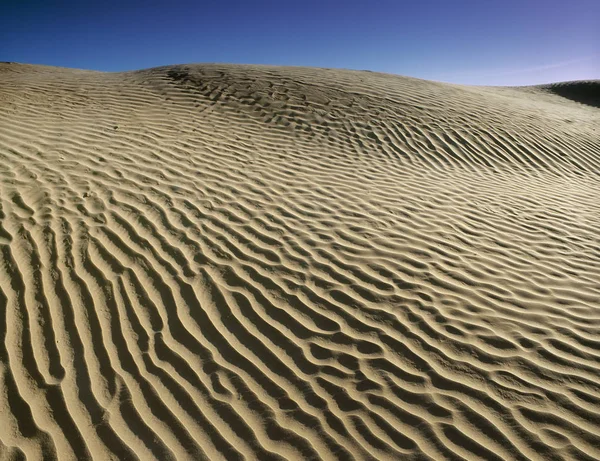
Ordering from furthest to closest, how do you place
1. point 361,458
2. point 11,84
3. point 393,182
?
1. point 11,84
2. point 393,182
3. point 361,458

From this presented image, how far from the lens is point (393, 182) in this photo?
19.6 ft

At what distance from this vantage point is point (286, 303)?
339 centimetres

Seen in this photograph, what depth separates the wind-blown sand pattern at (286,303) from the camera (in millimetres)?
2430

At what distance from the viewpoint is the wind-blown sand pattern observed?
95.7 inches

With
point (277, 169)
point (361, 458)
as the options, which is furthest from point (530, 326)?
point (277, 169)

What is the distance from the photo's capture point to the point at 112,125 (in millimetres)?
7414

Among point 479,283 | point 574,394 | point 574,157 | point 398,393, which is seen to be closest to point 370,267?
point 479,283

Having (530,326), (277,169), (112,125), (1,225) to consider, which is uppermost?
(112,125)

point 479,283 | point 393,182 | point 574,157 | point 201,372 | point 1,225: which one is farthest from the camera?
point 574,157

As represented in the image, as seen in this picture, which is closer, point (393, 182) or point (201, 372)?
point (201, 372)

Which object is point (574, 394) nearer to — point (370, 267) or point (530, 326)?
point (530, 326)

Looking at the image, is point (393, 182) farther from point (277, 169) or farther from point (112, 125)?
point (112, 125)

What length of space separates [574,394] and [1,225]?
530 centimetres

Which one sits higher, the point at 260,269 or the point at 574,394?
the point at 260,269
